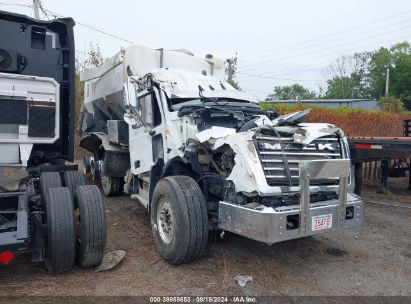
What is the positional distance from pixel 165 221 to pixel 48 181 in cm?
148

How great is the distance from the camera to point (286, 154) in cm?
447

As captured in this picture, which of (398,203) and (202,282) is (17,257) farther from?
(398,203)

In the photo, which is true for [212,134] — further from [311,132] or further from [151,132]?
[151,132]

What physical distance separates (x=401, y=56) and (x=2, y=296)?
212 feet

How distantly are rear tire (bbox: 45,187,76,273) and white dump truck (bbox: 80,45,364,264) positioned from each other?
114 centimetres

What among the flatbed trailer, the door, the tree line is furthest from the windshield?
the tree line

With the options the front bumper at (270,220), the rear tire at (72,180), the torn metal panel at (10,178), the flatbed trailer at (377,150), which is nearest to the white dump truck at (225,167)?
the front bumper at (270,220)

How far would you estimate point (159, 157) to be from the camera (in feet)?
19.1

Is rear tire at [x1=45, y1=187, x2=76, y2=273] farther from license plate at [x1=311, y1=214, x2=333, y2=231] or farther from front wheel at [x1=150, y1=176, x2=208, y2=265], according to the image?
license plate at [x1=311, y1=214, x2=333, y2=231]

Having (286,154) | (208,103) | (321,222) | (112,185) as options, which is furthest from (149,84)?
(321,222)

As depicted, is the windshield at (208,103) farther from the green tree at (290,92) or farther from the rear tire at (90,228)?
the green tree at (290,92)

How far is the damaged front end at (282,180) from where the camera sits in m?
4.07

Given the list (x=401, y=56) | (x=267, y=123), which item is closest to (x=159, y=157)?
(x=267, y=123)

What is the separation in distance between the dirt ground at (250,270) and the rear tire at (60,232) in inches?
7.9
